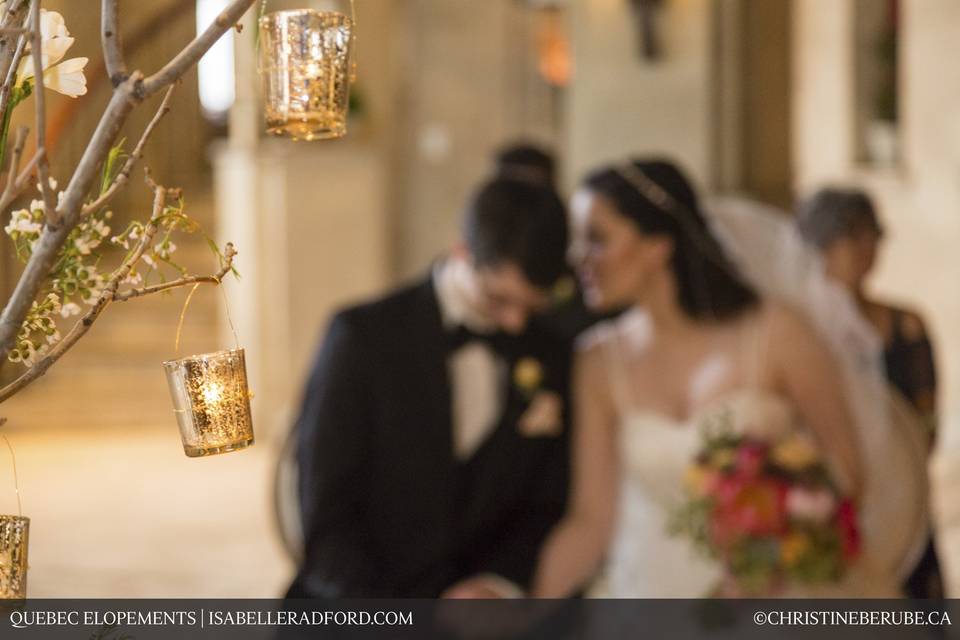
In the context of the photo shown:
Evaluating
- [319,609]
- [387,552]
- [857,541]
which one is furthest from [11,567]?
[857,541]

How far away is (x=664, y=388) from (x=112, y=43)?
2.38 metres

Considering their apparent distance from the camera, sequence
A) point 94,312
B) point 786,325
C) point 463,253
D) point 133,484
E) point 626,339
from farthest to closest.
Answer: point 133,484 < point 626,339 < point 786,325 < point 463,253 < point 94,312

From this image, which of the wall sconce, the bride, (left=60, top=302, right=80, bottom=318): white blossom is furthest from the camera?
the wall sconce

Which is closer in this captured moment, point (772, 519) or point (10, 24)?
point (10, 24)

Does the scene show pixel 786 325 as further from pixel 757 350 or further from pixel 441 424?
pixel 441 424

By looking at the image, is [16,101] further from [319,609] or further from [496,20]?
[496,20]

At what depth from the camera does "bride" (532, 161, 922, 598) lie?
286 centimetres

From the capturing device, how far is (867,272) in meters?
3.42

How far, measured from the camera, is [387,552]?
266 centimetres

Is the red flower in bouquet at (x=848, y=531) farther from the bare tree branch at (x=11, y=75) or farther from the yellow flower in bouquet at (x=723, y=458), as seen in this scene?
the bare tree branch at (x=11, y=75)

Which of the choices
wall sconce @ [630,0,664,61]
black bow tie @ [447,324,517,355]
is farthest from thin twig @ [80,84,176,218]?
wall sconce @ [630,0,664,61]

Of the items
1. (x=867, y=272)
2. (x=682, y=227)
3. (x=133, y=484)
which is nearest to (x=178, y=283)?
(x=682, y=227)

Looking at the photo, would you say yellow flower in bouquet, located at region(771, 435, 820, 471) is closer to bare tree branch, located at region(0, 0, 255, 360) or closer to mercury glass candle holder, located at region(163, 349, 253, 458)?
mercury glass candle holder, located at region(163, 349, 253, 458)

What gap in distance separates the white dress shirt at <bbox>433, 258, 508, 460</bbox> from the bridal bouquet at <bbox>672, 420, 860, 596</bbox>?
19.6 inches
